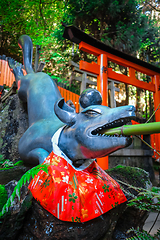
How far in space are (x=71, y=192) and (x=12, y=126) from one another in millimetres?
2663

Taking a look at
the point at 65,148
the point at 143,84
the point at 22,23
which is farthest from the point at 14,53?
the point at 65,148

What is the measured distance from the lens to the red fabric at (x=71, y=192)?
4.10ft

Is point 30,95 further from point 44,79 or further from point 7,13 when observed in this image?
point 7,13

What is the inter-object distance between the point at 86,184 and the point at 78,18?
30.4 feet

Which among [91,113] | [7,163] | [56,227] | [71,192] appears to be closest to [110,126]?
[91,113]

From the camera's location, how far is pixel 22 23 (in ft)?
36.0

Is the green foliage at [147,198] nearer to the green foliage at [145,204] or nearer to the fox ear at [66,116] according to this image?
the green foliage at [145,204]

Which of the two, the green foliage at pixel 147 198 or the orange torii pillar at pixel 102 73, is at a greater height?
the orange torii pillar at pixel 102 73

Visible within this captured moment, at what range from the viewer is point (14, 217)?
114 cm

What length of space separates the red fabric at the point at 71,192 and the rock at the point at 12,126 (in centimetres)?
206

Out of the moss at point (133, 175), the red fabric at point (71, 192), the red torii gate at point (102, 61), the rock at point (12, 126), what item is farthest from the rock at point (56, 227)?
the red torii gate at point (102, 61)

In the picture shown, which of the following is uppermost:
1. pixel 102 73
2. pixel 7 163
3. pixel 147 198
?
pixel 102 73

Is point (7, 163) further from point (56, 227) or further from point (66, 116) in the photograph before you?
point (56, 227)

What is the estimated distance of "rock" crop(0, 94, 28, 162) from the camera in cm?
329
